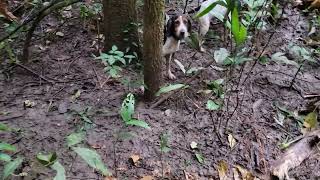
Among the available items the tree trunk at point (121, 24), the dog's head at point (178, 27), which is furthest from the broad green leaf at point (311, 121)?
the tree trunk at point (121, 24)

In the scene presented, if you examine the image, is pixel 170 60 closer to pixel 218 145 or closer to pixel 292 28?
pixel 218 145

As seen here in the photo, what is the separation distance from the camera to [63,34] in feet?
18.4

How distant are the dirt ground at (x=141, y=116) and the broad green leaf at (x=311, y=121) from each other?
0.10m

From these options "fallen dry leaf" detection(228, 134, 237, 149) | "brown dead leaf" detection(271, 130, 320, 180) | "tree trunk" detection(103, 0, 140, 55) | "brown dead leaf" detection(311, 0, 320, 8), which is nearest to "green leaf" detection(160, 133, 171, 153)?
"fallen dry leaf" detection(228, 134, 237, 149)

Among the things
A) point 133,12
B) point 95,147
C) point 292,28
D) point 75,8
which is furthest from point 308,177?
point 75,8

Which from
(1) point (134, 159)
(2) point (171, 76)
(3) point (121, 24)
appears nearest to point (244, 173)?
(1) point (134, 159)

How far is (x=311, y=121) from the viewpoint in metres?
4.16

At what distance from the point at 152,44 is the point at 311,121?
1761 millimetres

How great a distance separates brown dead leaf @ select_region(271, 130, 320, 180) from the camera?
365 cm

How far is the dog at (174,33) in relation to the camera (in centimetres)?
482

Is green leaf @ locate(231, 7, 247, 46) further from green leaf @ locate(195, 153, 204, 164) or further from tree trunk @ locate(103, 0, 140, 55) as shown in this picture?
tree trunk @ locate(103, 0, 140, 55)

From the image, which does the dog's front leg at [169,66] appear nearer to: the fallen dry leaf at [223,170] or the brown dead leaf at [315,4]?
the fallen dry leaf at [223,170]

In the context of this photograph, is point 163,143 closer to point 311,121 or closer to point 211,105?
point 211,105

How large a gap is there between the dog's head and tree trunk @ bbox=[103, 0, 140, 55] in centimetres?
41
